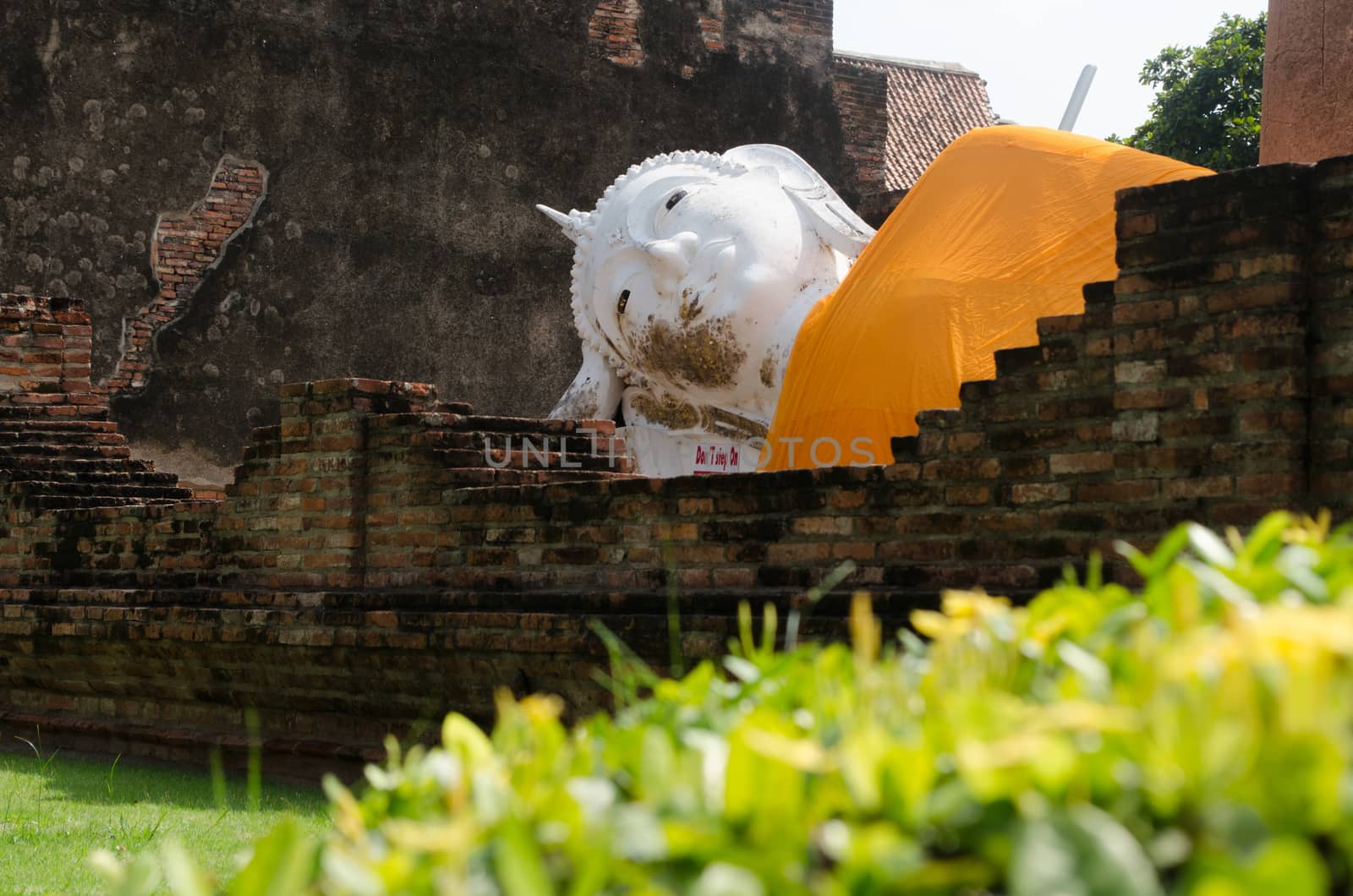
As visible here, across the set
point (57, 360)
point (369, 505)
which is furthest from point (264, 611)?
point (57, 360)

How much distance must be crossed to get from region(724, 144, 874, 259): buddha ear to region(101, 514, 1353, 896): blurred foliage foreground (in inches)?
289

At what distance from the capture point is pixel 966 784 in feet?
→ 3.43

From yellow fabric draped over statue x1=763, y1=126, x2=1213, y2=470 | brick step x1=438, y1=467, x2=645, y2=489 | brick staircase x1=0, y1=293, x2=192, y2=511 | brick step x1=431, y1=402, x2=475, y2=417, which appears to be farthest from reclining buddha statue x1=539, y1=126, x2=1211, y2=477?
brick staircase x1=0, y1=293, x2=192, y2=511

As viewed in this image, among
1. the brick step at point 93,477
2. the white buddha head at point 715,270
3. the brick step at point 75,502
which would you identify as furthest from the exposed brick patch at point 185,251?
the brick step at point 75,502

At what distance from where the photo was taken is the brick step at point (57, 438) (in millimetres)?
8023

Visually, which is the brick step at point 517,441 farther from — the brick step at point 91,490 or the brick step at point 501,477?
the brick step at point 91,490

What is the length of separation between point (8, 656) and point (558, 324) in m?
7.70

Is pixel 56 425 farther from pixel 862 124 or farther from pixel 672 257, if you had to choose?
pixel 862 124

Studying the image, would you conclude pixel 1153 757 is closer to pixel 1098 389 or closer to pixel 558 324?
pixel 1098 389

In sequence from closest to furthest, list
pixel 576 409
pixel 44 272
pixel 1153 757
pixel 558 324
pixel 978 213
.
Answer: pixel 1153 757, pixel 978 213, pixel 576 409, pixel 44 272, pixel 558 324

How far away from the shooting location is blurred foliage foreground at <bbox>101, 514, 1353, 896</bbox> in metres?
0.97

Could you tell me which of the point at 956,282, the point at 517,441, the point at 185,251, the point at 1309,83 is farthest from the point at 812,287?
the point at 185,251

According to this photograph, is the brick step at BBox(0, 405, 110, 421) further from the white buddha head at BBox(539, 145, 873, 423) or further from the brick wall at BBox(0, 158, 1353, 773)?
the white buddha head at BBox(539, 145, 873, 423)

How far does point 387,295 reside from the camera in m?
14.0
